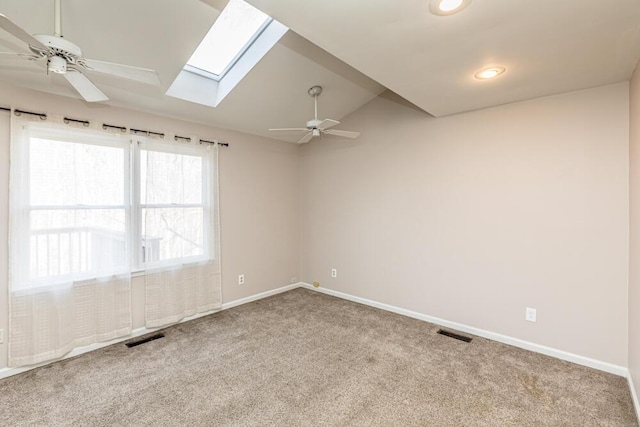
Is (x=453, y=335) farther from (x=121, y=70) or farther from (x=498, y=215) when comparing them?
(x=121, y=70)

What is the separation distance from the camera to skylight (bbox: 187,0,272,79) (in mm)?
2520

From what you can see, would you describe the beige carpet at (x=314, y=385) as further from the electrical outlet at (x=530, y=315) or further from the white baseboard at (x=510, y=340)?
the electrical outlet at (x=530, y=315)

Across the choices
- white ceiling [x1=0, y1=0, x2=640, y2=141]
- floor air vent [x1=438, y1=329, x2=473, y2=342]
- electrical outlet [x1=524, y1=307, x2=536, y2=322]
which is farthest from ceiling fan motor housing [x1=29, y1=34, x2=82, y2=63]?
electrical outlet [x1=524, y1=307, x2=536, y2=322]

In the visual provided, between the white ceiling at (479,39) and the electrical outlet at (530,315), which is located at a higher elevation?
the white ceiling at (479,39)

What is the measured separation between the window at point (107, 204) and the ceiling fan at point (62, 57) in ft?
3.55

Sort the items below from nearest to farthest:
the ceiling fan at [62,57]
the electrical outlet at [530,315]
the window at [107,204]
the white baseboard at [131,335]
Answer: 1. the ceiling fan at [62,57]
2. the white baseboard at [131,335]
3. the window at [107,204]
4. the electrical outlet at [530,315]

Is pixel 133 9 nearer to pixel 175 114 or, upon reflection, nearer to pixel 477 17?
pixel 175 114

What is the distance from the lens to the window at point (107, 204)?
2.61m

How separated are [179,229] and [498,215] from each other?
11.7 feet

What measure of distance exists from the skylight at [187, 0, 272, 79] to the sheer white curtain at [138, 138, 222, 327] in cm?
100

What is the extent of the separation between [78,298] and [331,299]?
2.97 metres

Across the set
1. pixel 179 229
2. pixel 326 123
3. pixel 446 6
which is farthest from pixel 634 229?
pixel 179 229

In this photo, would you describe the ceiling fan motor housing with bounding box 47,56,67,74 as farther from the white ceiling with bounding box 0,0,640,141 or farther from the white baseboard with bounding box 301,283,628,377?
the white baseboard with bounding box 301,283,628,377

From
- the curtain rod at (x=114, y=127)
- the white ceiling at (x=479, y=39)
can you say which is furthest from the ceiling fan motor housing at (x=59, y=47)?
the curtain rod at (x=114, y=127)
